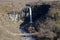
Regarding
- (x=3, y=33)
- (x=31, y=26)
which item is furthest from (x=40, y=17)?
(x=3, y=33)

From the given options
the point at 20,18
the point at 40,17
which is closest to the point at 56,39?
the point at 40,17

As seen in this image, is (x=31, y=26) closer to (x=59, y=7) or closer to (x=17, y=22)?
(x=17, y=22)

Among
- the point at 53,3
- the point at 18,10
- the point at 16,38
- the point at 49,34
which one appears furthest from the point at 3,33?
the point at 53,3

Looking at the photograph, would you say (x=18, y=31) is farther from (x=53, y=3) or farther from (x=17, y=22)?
(x=53, y=3)

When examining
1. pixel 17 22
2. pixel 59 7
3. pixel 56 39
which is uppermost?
pixel 59 7

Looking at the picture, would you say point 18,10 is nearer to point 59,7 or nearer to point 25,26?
point 25,26

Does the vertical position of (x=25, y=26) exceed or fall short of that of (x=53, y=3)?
it falls short

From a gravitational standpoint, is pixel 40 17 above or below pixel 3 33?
above
